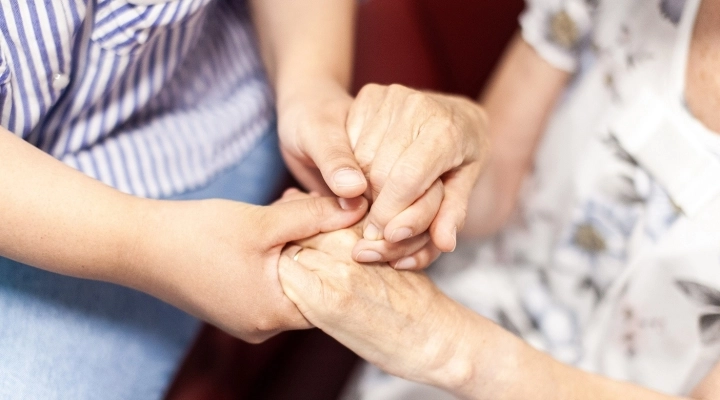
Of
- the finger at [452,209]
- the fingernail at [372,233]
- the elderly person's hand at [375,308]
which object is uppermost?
the finger at [452,209]

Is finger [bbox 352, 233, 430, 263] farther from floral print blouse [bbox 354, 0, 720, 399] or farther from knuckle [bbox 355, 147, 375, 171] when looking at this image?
floral print blouse [bbox 354, 0, 720, 399]

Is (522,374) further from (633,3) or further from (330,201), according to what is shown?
(633,3)

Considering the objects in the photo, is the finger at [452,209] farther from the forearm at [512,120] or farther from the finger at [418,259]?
the forearm at [512,120]

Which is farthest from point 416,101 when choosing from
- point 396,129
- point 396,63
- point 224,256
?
point 396,63

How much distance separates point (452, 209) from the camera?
644 mm

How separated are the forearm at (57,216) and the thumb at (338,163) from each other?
0.18m

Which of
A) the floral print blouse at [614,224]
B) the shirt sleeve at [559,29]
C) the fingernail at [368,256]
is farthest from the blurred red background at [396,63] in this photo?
the fingernail at [368,256]

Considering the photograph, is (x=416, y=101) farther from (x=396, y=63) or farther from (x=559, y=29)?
(x=396, y=63)

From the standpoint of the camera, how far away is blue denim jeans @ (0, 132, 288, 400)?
0.62 meters

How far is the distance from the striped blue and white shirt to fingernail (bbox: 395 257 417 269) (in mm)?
308

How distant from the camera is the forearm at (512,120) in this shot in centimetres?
89

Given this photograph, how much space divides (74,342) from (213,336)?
210mm

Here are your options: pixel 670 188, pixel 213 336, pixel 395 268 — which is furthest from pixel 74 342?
pixel 670 188

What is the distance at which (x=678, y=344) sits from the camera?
30.0 inches
